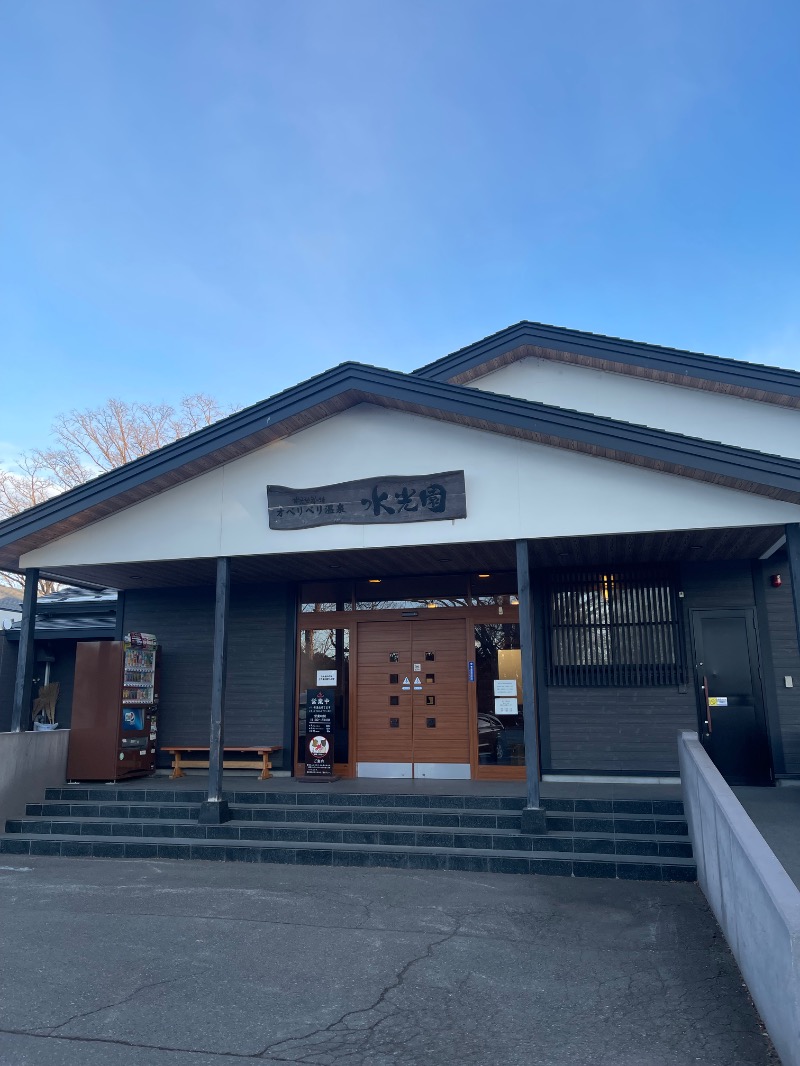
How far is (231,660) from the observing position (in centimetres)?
1137

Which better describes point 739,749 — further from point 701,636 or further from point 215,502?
point 215,502

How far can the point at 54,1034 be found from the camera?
402 cm

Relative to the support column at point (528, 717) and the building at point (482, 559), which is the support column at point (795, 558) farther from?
the support column at point (528, 717)

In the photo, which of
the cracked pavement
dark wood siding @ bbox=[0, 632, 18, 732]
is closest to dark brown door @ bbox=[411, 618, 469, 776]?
the cracked pavement

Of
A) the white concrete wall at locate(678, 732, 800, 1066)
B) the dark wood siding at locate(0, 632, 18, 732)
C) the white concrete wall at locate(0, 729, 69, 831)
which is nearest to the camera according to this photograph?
the white concrete wall at locate(678, 732, 800, 1066)

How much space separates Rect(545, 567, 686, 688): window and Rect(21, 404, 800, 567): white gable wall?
2.59 metres

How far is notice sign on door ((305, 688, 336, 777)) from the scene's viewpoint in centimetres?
1028

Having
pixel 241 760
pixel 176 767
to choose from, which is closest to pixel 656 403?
pixel 241 760

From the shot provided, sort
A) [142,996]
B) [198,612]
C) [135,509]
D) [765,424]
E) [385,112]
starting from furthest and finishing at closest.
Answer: [385,112], [198,612], [765,424], [135,509], [142,996]

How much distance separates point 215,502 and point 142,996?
5519mm

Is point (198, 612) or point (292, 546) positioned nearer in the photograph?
point (292, 546)

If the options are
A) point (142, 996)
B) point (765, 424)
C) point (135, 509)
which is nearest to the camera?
point (142, 996)

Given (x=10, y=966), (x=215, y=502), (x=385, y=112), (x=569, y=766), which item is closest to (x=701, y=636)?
(x=569, y=766)

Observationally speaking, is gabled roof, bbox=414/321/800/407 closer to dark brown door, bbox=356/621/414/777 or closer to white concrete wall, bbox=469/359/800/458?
white concrete wall, bbox=469/359/800/458
